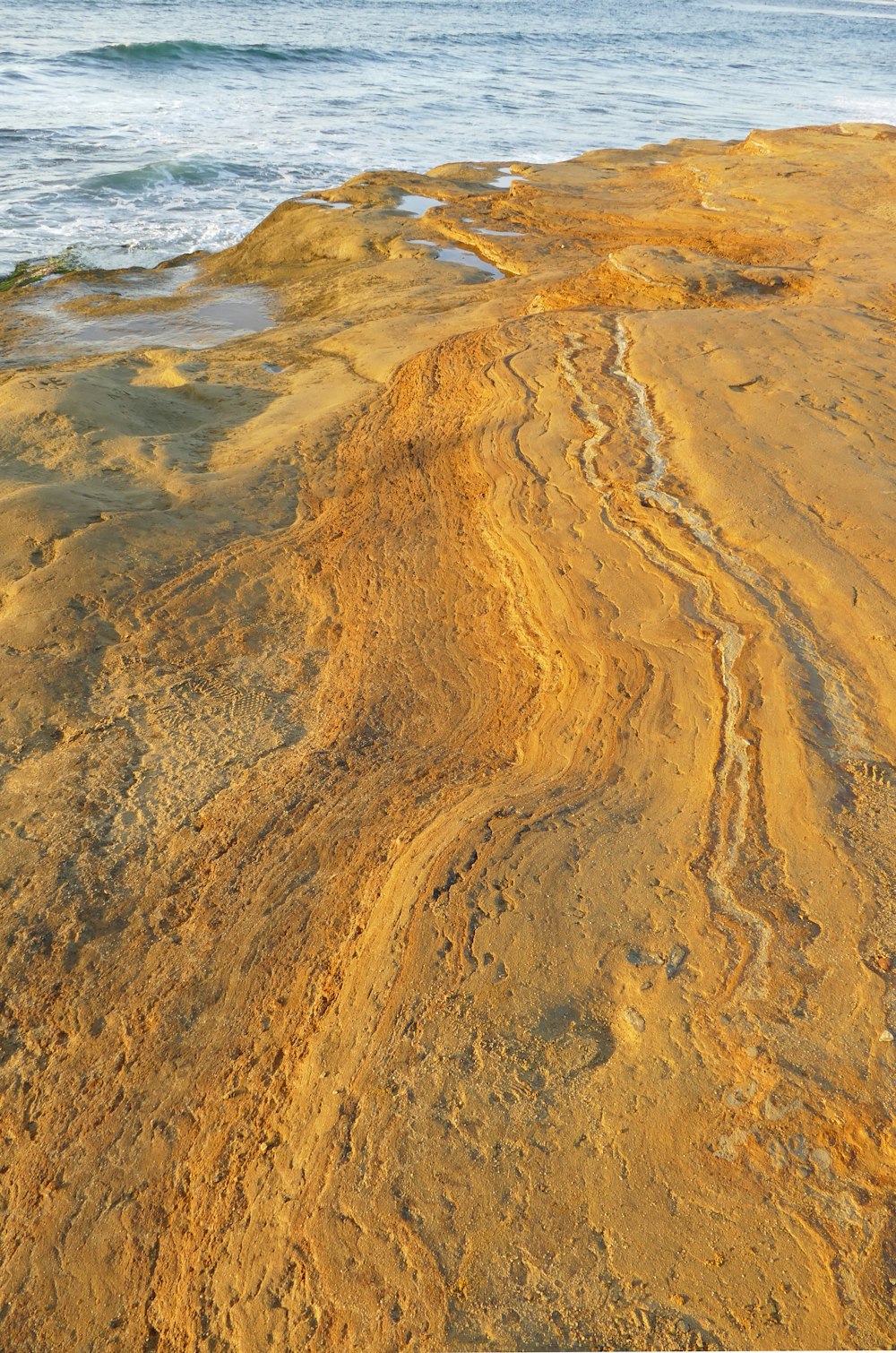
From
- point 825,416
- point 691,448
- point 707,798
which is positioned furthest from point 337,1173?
point 825,416

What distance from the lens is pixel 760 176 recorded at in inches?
403

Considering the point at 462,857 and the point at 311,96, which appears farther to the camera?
the point at 311,96

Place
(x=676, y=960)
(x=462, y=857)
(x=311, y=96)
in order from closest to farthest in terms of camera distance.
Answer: (x=676, y=960) < (x=462, y=857) < (x=311, y=96)

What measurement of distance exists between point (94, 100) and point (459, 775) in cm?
1830

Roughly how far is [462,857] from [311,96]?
63.6 feet

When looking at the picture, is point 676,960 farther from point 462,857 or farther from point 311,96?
point 311,96

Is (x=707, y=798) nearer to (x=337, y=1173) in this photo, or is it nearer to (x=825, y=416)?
(x=337, y=1173)

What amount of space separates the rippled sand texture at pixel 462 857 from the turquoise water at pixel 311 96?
7.46 meters

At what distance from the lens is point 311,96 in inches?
690

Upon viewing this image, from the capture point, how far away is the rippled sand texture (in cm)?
189

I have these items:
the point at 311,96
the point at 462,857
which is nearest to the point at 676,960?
the point at 462,857

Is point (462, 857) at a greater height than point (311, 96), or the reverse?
point (311, 96)

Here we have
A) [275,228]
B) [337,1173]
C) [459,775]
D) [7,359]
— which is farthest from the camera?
Result: [275,228]

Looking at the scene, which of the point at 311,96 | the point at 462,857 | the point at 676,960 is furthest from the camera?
the point at 311,96
